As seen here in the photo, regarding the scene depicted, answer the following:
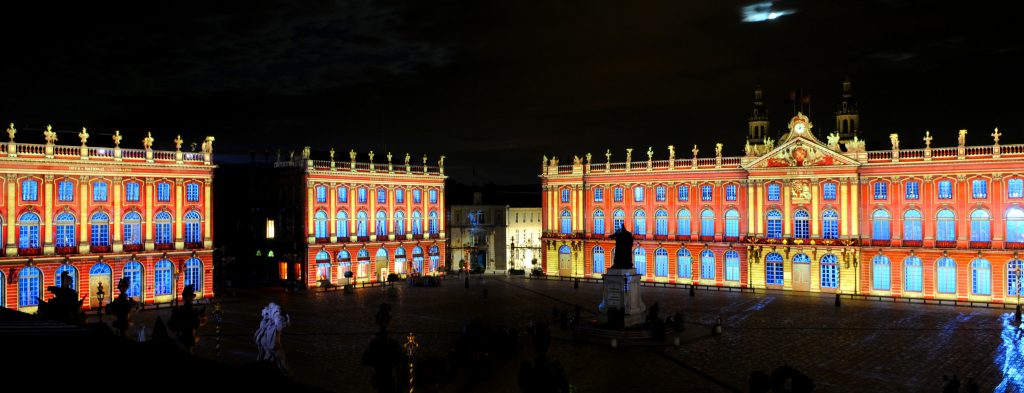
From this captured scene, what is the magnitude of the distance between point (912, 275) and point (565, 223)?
29.6 metres

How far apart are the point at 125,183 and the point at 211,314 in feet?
37.2

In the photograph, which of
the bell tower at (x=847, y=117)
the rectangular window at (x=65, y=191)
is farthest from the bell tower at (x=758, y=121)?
the rectangular window at (x=65, y=191)

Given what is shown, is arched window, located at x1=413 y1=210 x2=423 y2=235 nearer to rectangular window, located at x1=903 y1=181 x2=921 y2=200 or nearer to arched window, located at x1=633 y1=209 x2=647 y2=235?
arched window, located at x1=633 y1=209 x2=647 y2=235

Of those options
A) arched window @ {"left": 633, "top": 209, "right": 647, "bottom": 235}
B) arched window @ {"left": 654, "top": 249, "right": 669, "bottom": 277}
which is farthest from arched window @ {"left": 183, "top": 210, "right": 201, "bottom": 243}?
arched window @ {"left": 654, "top": 249, "right": 669, "bottom": 277}

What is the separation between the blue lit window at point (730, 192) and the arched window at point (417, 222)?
2682 centimetres

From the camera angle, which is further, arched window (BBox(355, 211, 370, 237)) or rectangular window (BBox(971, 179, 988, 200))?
arched window (BBox(355, 211, 370, 237))

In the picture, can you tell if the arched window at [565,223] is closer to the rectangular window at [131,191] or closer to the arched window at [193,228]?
the arched window at [193,228]

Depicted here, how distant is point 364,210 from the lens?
226 ft

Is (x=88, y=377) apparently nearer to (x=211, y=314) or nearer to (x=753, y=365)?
(x=753, y=365)

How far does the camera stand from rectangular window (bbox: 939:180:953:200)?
5619 cm

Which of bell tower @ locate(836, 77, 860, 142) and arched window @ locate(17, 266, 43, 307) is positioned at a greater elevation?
bell tower @ locate(836, 77, 860, 142)

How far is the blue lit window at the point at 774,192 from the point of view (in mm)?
63500

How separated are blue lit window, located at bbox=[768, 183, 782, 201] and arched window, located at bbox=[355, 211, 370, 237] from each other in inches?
1290

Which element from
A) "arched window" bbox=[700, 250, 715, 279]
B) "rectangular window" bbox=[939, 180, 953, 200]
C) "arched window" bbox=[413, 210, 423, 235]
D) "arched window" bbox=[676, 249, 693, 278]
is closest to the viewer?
"rectangular window" bbox=[939, 180, 953, 200]
